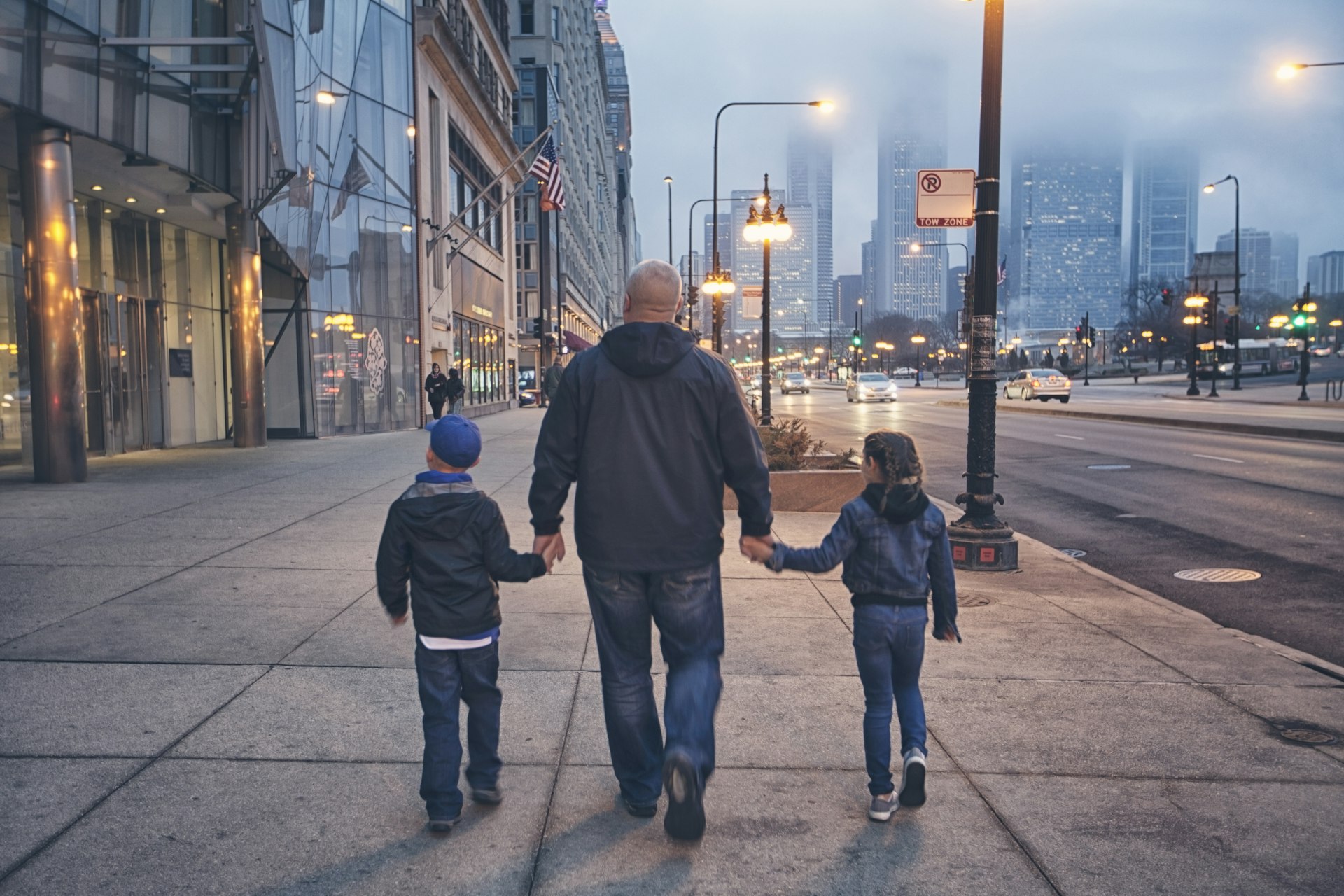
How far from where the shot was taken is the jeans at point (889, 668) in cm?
402

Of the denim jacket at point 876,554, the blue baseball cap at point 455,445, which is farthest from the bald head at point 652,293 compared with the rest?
the denim jacket at point 876,554

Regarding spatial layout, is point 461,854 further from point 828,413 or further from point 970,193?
point 828,413

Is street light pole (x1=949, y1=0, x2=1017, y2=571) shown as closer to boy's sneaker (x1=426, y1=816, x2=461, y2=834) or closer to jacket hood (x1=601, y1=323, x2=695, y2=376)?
jacket hood (x1=601, y1=323, x2=695, y2=376)

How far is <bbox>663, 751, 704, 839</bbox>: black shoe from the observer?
365cm

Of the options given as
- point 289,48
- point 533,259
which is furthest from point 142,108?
point 533,259

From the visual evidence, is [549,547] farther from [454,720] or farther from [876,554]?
[876,554]

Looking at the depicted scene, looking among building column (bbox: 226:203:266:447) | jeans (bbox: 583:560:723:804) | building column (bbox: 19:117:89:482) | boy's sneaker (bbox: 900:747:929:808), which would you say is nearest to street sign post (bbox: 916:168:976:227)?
boy's sneaker (bbox: 900:747:929:808)

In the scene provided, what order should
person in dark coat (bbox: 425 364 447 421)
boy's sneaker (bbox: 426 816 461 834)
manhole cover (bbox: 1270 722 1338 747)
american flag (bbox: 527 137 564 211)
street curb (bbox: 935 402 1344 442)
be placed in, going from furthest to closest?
american flag (bbox: 527 137 564 211) < person in dark coat (bbox: 425 364 447 421) < street curb (bbox: 935 402 1344 442) < manhole cover (bbox: 1270 722 1338 747) < boy's sneaker (bbox: 426 816 461 834)

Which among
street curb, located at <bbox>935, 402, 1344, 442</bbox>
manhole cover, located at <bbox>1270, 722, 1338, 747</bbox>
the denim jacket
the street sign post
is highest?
the street sign post

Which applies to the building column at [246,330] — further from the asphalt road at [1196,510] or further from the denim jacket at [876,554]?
the denim jacket at [876,554]

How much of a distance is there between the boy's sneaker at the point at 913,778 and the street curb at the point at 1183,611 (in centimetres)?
339

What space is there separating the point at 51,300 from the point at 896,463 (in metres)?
14.3

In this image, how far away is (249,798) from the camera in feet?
13.2

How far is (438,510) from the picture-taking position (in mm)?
3867
